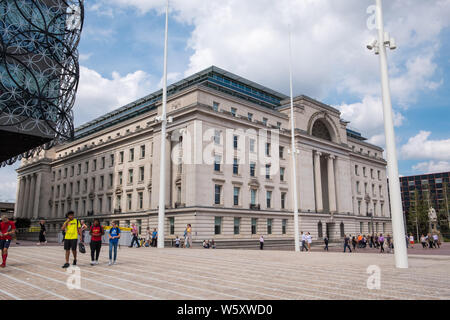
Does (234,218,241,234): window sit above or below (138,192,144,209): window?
below

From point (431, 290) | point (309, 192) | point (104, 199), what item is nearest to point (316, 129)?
point (309, 192)

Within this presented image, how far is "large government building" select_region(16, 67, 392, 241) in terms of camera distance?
148 feet

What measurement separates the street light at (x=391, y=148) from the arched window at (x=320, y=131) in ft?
160

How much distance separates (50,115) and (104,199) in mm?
20856

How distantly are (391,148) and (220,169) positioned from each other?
1290 inches

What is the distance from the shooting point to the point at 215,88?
52.0m

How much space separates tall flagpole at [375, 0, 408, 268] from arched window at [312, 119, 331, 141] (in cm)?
4871

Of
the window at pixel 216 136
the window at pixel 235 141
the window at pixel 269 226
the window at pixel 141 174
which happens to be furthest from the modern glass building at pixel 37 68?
the window at pixel 269 226

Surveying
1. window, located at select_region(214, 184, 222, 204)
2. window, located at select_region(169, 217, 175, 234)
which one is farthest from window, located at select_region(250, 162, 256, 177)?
window, located at select_region(169, 217, 175, 234)

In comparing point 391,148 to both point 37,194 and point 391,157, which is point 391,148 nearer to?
point 391,157

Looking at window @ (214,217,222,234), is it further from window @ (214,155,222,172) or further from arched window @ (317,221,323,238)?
arched window @ (317,221,323,238)

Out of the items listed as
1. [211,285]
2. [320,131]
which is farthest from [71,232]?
[320,131]

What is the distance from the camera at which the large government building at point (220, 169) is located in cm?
4500
